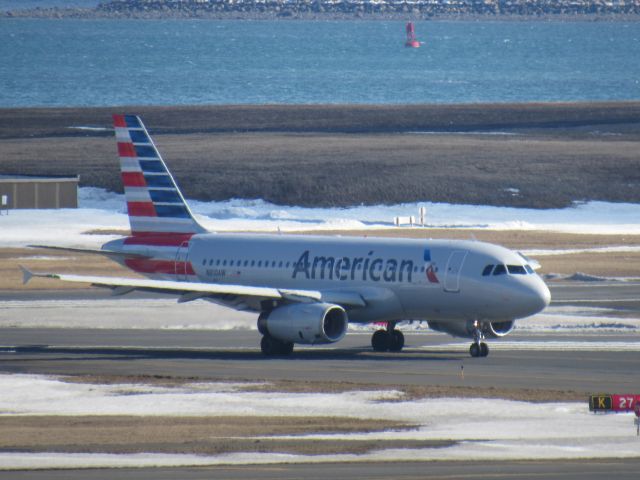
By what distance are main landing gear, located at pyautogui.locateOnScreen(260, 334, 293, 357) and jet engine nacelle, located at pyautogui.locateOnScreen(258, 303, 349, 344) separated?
0.90 feet

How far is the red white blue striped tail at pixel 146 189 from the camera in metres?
51.8

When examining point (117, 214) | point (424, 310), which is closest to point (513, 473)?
point (424, 310)

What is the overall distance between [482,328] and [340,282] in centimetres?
459

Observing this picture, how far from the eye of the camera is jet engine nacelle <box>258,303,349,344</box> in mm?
44219

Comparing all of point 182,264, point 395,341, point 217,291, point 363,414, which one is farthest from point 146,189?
point 363,414

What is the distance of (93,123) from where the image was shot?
143750mm

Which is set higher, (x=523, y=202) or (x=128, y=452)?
(x=128, y=452)

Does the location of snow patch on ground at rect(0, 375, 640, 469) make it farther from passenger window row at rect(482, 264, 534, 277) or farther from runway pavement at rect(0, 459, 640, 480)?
passenger window row at rect(482, 264, 534, 277)

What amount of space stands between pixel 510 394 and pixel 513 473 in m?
10.5

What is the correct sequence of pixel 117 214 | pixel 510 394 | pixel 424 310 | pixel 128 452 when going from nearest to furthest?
pixel 128 452 → pixel 510 394 → pixel 424 310 → pixel 117 214

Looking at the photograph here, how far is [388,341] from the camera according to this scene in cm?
4722

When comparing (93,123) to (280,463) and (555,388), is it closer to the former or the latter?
(555,388)

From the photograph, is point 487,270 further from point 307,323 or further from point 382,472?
point 382,472

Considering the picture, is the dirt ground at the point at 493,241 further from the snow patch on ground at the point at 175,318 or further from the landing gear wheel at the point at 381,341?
the landing gear wheel at the point at 381,341
